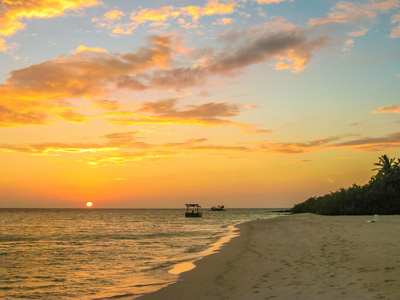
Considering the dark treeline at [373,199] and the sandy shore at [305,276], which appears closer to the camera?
the sandy shore at [305,276]

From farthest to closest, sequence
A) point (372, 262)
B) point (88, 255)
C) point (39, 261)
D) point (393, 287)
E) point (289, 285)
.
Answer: point (88, 255) → point (39, 261) → point (372, 262) → point (289, 285) → point (393, 287)

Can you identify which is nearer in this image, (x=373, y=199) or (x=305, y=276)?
(x=305, y=276)

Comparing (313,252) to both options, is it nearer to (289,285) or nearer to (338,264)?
(338,264)

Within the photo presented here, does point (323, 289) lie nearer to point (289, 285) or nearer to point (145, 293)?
point (289, 285)

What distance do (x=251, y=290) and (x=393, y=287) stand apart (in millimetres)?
3948

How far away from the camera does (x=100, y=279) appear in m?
16.4

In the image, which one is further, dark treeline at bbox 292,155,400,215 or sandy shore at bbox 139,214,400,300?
dark treeline at bbox 292,155,400,215

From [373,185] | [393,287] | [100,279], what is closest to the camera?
[393,287]

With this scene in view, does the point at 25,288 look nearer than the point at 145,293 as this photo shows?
No

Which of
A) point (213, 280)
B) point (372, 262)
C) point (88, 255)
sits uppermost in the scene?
point (372, 262)

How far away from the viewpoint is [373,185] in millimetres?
51562

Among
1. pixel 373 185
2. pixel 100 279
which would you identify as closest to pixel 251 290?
pixel 100 279

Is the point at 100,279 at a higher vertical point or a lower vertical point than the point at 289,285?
lower

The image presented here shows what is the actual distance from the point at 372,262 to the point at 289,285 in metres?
3.75
